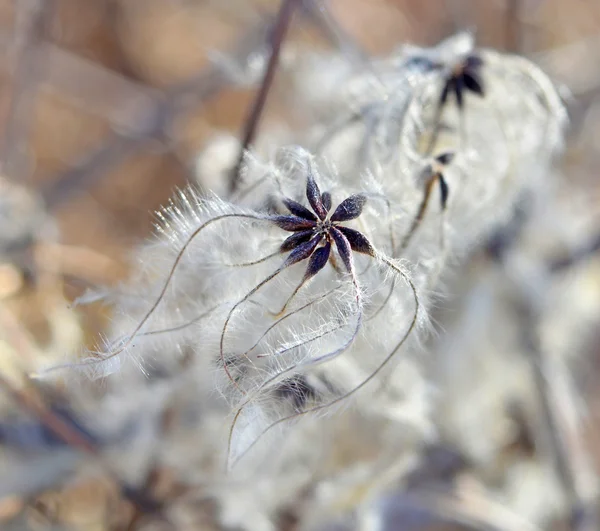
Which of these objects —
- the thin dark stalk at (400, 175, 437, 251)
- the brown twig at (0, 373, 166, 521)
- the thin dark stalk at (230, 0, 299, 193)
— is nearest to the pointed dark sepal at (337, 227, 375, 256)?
the thin dark stalk at (400, 175, 437, 251)

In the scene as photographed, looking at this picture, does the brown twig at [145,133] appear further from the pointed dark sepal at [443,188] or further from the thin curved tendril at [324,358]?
the thin curved tendril at [324,358]

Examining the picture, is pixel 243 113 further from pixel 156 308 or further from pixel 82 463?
pixel 156 308

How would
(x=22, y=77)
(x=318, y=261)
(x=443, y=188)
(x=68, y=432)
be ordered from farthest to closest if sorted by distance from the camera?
(x=22, y=77), (x=68, y=432), (x=443, y=188), (x=318, y=261)

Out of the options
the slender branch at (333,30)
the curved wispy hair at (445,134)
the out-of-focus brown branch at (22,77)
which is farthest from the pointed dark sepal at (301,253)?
the out-of-focus brown branch at (22,77)

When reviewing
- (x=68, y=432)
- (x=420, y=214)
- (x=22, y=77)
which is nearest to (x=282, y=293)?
(x=420, y=214)

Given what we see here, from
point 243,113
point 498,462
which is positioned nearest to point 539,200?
point 498,462

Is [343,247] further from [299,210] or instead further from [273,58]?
[273,58]
